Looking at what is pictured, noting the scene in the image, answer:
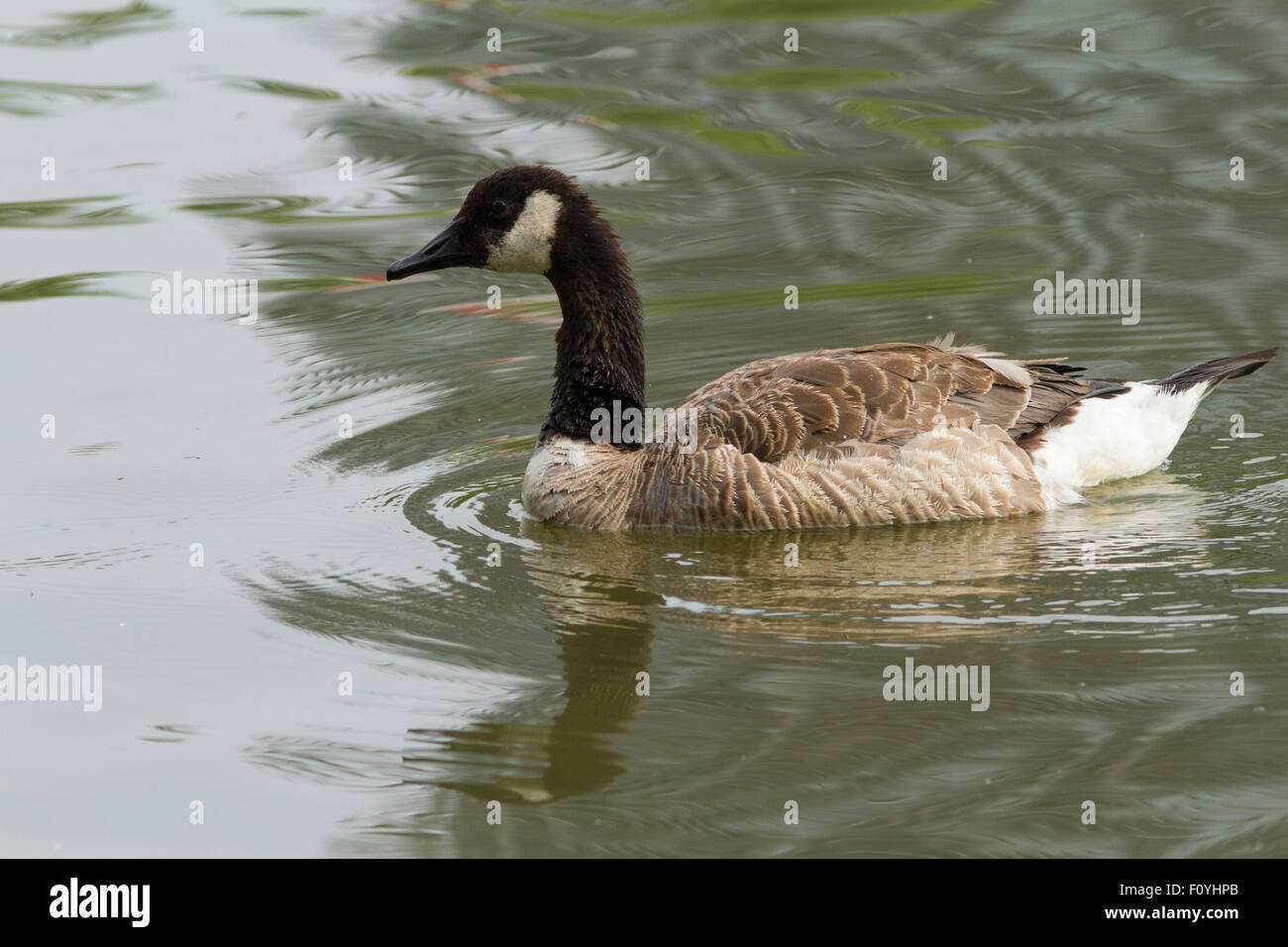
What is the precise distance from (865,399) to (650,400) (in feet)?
9.39

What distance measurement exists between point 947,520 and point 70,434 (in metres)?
6.36

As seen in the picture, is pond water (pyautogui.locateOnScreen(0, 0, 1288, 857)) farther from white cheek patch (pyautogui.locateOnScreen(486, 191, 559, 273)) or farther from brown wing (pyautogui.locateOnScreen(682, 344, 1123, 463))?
white cheek patch (pyautogui.locateOnScreen(486, 191, 559, 273))

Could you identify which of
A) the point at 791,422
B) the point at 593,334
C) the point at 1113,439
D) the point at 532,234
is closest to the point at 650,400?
the point at 593,334

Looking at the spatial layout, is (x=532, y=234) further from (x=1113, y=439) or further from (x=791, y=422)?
(x=1113, y=439)

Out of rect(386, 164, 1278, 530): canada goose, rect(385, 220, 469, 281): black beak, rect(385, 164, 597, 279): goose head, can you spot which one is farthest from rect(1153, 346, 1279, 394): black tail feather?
rect(385, 220, 469, 281): black beak

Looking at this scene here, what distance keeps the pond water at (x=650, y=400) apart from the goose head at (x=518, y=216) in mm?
1579

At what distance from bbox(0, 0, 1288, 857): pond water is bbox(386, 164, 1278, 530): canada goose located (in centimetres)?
28

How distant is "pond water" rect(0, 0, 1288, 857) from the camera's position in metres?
6.97

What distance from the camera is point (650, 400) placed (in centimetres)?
1280

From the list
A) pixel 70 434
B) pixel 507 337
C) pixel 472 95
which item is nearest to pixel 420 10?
pixel 472 95

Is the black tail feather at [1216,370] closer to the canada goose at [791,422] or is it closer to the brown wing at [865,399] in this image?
the canada goose at [791,422]

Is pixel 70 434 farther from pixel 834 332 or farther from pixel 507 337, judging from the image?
pixel 834 332

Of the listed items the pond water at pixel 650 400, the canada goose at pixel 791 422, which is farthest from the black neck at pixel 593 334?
the pond water at pixel 650 400
